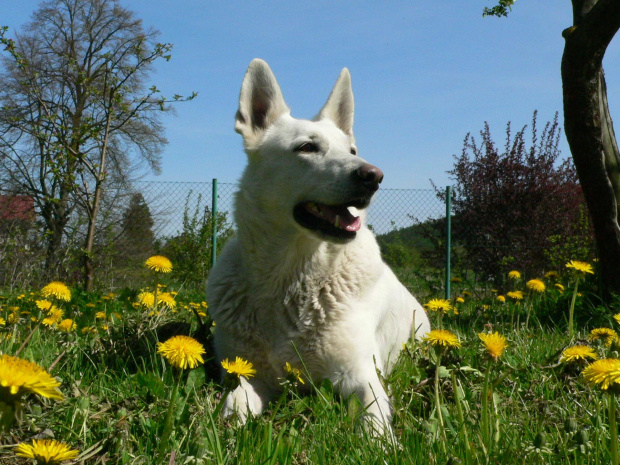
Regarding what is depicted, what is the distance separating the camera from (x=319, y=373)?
9.22 ft

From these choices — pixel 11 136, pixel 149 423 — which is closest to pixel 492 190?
pixel 149 423

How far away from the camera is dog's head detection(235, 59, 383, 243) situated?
2.87m

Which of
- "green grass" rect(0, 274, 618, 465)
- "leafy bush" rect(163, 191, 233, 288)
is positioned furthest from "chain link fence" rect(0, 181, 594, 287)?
"green grass" rect(0, 274, 618, 465)

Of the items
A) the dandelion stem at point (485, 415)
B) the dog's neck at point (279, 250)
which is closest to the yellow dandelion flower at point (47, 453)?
the dandelion stem at point (485, 415)

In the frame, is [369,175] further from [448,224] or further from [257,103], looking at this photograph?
[448,224]

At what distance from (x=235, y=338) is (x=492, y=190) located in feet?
29.0

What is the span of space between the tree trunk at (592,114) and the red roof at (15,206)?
1309cm

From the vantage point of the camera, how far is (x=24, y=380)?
84 cm

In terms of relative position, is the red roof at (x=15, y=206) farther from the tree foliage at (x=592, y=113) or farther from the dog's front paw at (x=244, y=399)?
the dog's front paw at (x=244, y=399)

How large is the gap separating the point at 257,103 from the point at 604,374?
283 centimetres

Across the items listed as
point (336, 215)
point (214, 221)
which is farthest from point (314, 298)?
point (214, 221)

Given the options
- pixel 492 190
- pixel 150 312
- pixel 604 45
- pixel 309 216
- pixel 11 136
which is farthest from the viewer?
pixel 11 136

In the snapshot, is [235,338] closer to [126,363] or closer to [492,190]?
[126,363]

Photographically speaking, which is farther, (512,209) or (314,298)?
(512,209)
